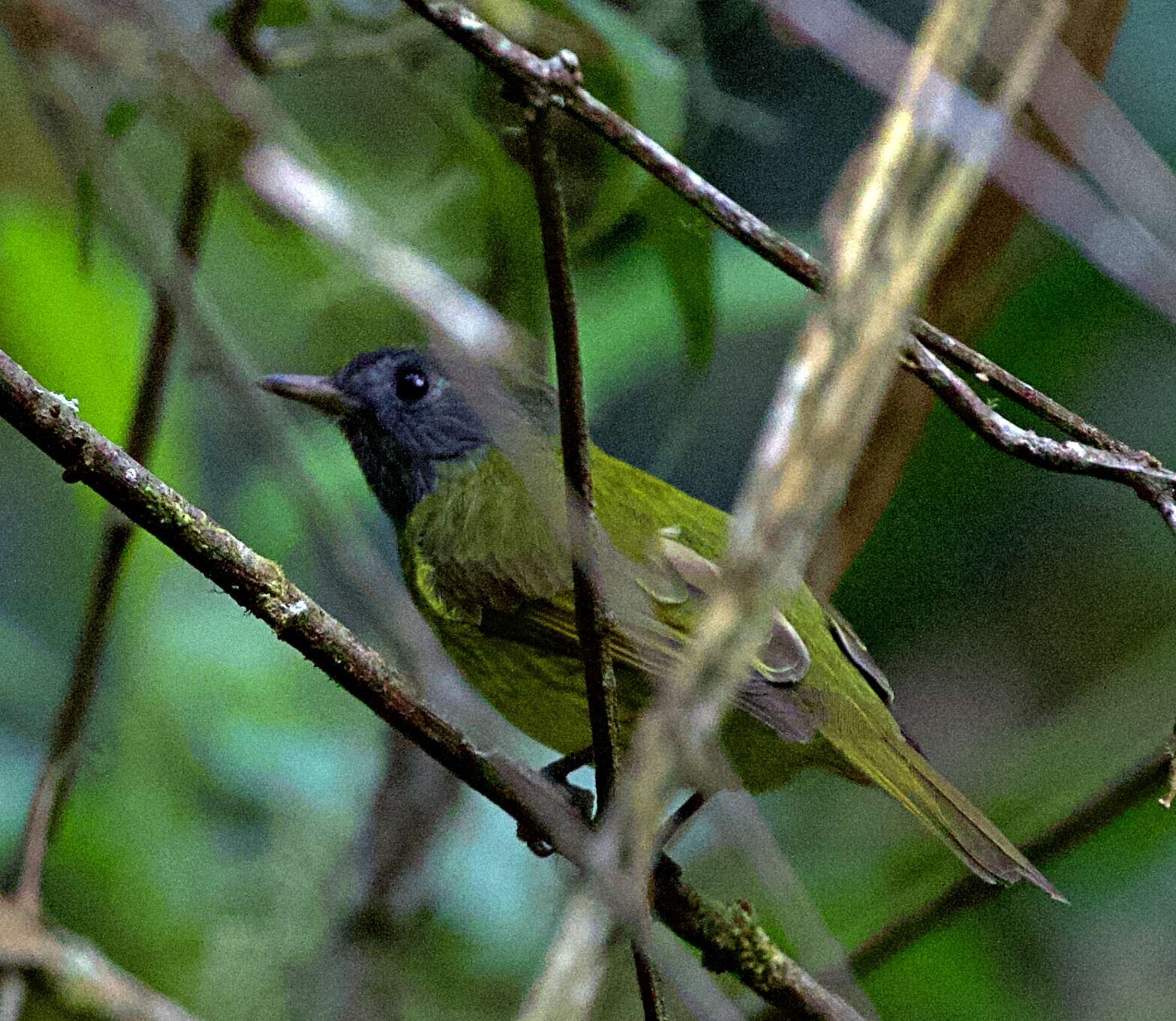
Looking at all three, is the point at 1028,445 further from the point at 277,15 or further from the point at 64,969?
the point at 277,15

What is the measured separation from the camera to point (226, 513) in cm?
413

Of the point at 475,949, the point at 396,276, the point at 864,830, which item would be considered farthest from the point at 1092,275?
the point at 396,276

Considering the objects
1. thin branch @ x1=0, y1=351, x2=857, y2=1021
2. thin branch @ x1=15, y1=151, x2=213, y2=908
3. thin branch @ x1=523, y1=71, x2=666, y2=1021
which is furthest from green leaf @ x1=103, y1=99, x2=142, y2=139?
thin branch @ x1=523, y1=71, x2=666, y2=1021

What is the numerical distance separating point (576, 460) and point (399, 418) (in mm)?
2160

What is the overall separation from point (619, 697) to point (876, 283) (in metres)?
1.94

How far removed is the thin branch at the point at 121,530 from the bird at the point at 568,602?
26.7 inches

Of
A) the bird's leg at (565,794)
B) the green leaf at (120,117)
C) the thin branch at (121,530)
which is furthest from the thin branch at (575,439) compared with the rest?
the green leaf at (120,117)

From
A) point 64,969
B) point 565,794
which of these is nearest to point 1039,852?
point 565,794

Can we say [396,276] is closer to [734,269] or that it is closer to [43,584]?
[734,269]

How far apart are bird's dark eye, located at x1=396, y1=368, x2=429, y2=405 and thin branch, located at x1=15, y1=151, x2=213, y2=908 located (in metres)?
0.94

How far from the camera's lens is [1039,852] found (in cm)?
274

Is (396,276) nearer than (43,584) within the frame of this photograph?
Yes

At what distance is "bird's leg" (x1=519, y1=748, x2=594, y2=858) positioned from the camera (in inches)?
104

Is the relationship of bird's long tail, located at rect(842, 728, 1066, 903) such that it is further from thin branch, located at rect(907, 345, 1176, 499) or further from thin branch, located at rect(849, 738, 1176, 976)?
thin branch, located at rect(907, 345, 1176, 499)
